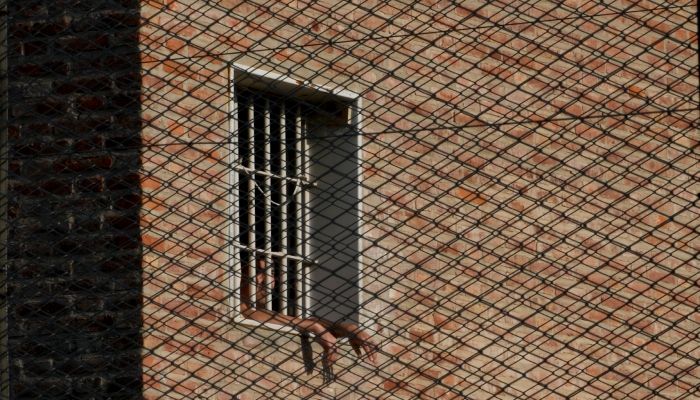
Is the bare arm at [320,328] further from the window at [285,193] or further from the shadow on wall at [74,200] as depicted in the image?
the shadow on wall at [74,200]

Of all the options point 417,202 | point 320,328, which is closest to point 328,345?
point 320,328

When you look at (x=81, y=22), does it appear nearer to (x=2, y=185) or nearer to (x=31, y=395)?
(x=2, y=185)

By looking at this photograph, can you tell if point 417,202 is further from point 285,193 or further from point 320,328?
point 320,328

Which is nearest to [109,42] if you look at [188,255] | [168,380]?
[188,255]

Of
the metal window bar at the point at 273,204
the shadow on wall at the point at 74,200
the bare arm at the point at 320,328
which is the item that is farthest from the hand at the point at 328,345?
the shadow on wall at the point at 74,200

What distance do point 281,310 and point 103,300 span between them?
1085mm

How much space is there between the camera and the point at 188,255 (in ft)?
15.6

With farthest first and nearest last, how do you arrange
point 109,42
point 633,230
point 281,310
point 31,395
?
point 633,230
point 281,310
point 109,42
point 31,395

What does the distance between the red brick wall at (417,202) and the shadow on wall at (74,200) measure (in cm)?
9

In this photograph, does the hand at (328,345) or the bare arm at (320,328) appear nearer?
the bare arm at (320,328)

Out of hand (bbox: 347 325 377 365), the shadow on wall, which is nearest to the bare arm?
hand (bbox: 347 325 377 365)

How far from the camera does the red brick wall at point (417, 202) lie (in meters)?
4.28

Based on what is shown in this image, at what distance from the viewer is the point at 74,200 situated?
4.52 m

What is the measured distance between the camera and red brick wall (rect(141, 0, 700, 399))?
14.0ft
